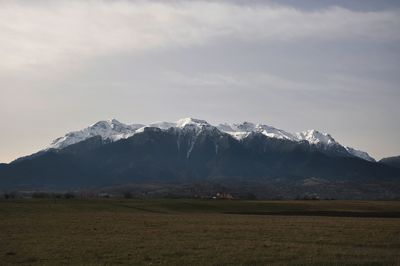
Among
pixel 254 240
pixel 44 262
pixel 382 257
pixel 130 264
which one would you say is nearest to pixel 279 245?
pixel 254 240

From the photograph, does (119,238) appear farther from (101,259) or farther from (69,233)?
(101,259)

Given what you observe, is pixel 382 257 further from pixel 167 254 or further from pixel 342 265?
pixel 167 254

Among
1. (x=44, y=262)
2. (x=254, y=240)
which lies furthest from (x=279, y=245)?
(x=44, y=262)

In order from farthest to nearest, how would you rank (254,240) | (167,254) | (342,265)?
(254,240), (167,254), (342,265)

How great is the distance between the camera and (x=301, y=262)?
31547mm

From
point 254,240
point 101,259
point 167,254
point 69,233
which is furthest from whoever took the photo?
point 69,233

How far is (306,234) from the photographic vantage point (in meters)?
49.5

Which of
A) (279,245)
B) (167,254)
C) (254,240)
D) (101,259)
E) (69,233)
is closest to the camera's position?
(101,259)

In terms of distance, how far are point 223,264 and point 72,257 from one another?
967 centimetres

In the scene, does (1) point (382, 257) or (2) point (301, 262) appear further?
(1) point (382, 257)

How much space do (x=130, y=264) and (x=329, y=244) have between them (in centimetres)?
1749

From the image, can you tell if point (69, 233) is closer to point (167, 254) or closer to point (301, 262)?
point (167, 254)

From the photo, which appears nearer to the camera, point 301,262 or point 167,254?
point 301,262

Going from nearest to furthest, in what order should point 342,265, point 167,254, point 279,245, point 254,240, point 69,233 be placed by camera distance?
point 342,265 → point 167,254 → point 279,245 → point 254,240 → point 69,233
